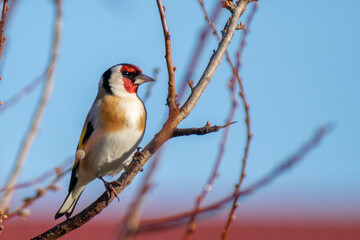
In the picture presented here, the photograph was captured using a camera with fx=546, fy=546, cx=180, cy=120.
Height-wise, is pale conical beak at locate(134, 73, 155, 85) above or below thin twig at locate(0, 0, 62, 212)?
above

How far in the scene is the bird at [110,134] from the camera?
357cm

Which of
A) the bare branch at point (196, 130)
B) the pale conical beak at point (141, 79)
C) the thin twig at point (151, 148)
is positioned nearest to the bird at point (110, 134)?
the pale conical beak at point (141, 79)

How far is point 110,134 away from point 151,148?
4.07ft

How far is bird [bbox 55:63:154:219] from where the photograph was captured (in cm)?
357

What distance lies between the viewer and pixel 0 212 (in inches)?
62.7

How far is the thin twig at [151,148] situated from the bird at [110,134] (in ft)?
2.96

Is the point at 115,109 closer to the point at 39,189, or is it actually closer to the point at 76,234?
the point at 39,189

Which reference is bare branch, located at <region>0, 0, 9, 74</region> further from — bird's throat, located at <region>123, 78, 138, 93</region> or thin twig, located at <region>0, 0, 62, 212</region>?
bird's throat, located at <region>123, 78, 138, 93</region>

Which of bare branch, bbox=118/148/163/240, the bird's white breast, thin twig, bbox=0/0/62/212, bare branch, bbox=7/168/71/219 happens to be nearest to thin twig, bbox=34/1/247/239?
thin twig, bbox=0/0/62/212

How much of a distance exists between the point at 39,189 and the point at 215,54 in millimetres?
1180

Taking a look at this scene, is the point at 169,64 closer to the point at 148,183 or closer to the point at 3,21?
the point at 3,21

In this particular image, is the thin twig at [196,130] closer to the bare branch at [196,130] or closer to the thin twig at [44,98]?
the bare branch at [196,130]

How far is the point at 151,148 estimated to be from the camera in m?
2.38

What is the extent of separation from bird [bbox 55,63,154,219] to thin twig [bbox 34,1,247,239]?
0.90m
